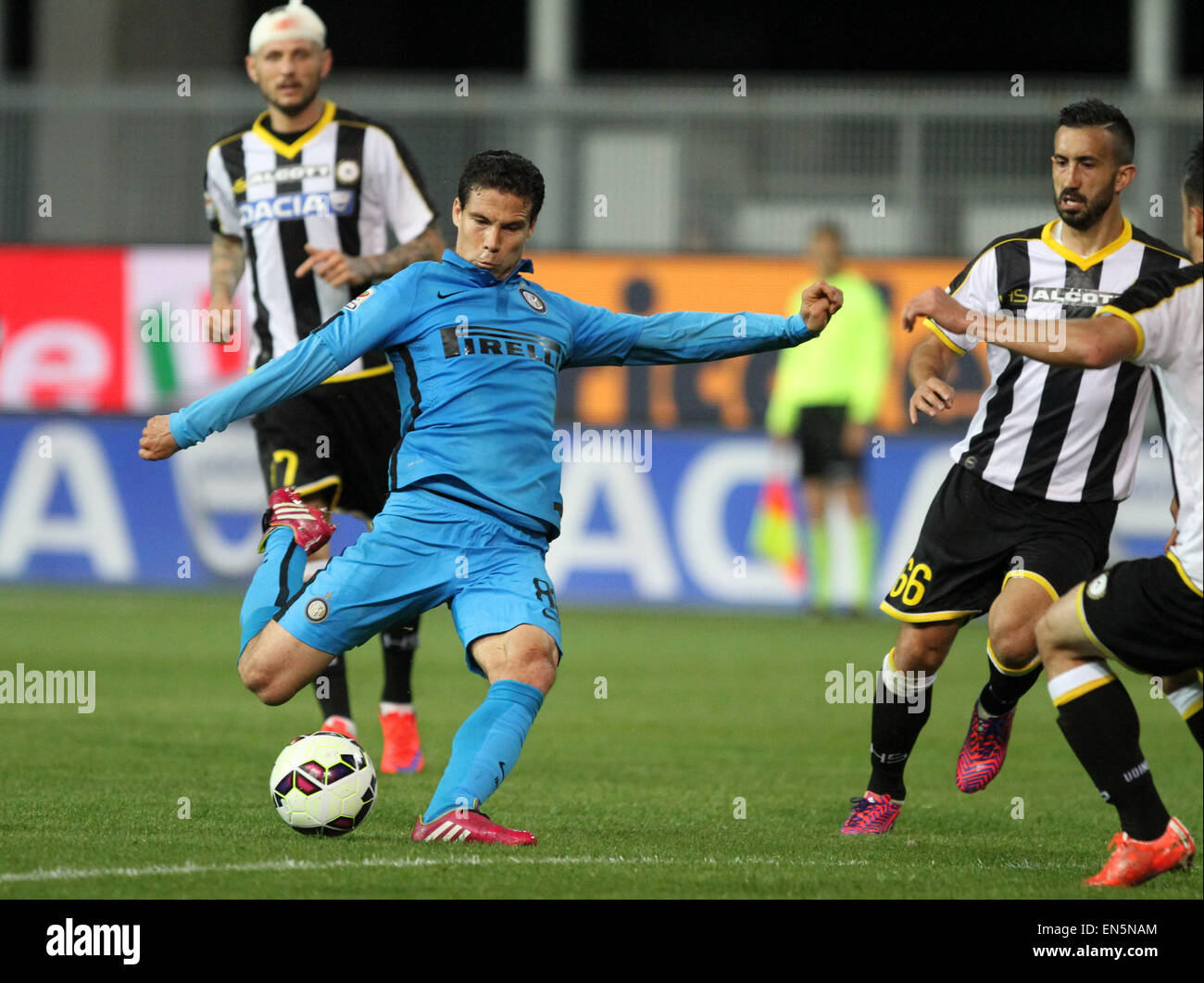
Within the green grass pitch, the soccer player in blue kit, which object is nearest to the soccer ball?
the green grass pitch

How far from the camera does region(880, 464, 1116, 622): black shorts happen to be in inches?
226

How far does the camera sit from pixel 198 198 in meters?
14.5

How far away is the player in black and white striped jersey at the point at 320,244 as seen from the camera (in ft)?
22.5

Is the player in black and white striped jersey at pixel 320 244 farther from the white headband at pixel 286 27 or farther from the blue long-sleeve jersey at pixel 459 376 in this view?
the blue long-sleeve jersey at pixel 459 376

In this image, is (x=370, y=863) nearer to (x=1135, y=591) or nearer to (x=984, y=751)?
(x=1135, y=591)

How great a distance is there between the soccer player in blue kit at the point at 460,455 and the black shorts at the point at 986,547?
31.8 inches

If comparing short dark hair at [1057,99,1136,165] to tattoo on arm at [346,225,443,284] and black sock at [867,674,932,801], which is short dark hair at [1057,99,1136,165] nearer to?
black sock at [867,674,932,801]

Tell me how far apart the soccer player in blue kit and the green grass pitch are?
1.79 ft

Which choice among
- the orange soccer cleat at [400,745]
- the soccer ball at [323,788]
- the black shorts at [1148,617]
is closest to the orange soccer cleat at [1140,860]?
the black shorts at [1148,617]

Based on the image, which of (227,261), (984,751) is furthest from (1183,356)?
(227,261)

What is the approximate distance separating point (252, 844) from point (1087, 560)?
2679 millimetres

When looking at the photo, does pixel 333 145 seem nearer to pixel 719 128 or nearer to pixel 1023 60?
pixel 719 128

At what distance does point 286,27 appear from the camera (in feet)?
22.4
